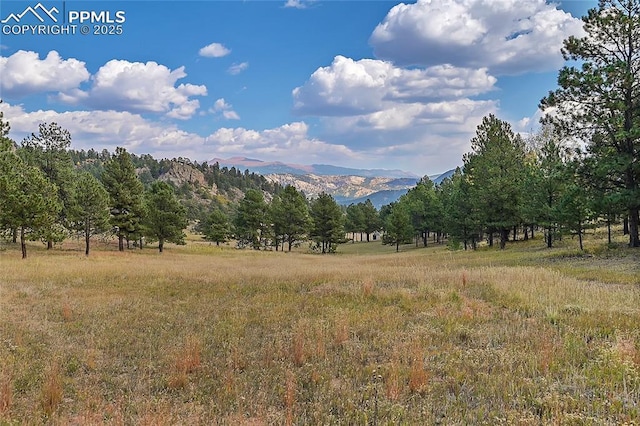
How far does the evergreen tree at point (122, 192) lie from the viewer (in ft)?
137

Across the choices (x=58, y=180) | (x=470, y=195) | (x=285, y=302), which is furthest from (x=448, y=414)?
(x=58, y=180)

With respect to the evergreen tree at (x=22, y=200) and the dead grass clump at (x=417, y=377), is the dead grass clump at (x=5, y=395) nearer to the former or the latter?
the dead grass clump at (x=417, y=377)

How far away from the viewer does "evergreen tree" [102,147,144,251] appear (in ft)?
137

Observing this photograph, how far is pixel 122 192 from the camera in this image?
41719mm

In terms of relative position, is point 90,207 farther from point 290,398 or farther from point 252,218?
point 290,398

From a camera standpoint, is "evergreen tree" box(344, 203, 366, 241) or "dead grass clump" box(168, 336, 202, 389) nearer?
"dead grass clump" box(168, 336, 202, 389)

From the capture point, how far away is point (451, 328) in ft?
28.8

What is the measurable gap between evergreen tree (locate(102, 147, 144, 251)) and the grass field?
30.6m

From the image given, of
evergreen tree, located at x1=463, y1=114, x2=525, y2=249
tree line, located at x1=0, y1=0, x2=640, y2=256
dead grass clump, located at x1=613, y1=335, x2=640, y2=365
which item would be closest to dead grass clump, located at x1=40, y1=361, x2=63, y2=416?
dead grass clump, located at x1=613, y1=335, x2=640, y2=365

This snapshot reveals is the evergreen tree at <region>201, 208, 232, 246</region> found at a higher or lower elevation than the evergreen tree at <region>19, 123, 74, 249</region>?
lower

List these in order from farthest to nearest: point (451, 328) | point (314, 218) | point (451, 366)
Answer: point (314, 218) < point (451, 328) < point (451, 366)

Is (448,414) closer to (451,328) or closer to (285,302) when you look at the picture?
(451,328)

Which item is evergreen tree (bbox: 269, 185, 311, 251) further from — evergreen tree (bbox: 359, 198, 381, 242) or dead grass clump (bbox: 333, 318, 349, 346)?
dead grass clump (bbox: 333, 318, 349, 346)

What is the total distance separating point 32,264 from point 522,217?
3944 cm
